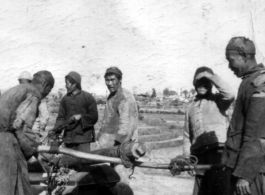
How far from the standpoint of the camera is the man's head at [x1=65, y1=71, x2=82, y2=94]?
268 inches

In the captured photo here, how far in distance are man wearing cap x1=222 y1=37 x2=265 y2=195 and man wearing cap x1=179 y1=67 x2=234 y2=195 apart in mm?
1136

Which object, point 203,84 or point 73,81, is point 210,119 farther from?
point 73,81

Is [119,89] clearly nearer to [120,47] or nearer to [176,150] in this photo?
[120,47]

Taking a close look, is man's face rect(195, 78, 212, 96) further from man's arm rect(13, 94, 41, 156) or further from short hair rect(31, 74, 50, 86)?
man's arm rect(13, 94, 41, 156)

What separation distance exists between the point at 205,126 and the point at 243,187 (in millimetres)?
1707

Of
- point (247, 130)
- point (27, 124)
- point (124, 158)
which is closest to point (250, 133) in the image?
point (247, 130)

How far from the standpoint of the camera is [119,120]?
17.0 ft

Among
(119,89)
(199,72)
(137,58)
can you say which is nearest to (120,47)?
(137,58)

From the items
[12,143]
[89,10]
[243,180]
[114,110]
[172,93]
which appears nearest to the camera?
[243,180]

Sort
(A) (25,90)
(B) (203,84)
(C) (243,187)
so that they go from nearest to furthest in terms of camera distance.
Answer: (C) (243,187) → (A) (25,90) → (B) (203,84)

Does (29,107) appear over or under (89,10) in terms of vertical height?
under

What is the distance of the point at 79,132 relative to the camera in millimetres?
6633

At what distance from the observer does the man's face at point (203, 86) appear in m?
4.62

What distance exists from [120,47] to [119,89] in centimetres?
456
